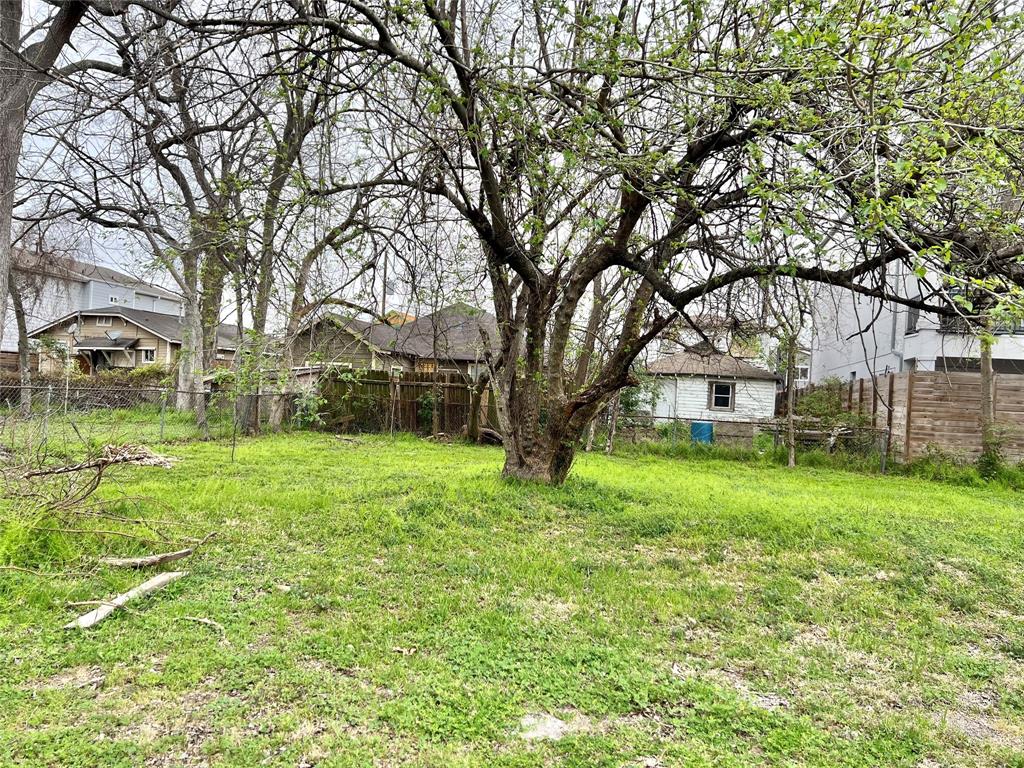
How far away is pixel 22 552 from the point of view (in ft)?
12.2

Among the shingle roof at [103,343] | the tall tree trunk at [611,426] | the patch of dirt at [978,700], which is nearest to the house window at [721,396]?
the tall tree trunk at [611,426]

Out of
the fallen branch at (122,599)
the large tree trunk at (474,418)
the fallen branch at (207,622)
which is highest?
the large tree trunk at (474,418)

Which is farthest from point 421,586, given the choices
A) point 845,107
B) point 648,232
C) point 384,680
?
point 648,232

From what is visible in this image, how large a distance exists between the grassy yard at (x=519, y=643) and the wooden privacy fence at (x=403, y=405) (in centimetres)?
836

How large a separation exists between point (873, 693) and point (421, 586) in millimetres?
2526

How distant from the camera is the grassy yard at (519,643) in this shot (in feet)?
7.07

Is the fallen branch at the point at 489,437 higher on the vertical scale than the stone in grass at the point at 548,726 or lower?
higher

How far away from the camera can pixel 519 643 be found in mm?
2977

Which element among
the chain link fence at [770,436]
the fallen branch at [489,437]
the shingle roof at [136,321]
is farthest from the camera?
the shingle roof at [136,321]

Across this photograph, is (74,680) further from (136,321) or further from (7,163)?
(136,321)

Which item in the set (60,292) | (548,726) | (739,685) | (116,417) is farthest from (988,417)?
(60,292)

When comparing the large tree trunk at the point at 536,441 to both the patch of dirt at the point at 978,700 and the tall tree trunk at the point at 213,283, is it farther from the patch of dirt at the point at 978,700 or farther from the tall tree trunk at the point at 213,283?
the patch of dirt at the point at 978,700

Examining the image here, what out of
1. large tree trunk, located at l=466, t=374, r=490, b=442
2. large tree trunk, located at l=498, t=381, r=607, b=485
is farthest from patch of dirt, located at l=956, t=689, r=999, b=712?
large tree trunk, located at l=466, t=374, r=490, b=442

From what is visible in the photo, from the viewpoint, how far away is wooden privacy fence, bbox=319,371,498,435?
46.9 feet
